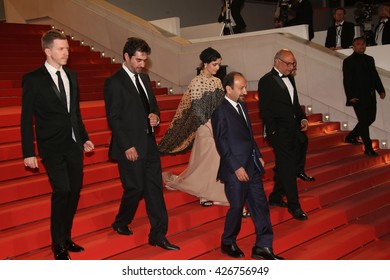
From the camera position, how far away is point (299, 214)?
601 centimetres

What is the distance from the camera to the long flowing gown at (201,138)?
5.73 m

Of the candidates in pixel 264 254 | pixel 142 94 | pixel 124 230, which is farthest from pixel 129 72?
pixel 264 254

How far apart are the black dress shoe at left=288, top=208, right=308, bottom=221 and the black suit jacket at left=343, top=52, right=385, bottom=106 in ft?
9.75

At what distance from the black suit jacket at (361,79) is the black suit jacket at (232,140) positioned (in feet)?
13.7

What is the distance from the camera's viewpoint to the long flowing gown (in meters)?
5.73

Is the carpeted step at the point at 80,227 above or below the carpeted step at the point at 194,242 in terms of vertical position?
above

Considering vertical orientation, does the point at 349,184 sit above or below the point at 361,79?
below

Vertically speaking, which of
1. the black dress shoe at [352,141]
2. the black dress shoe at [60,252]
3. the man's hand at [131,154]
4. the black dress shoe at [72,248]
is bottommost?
the black dress shoe at [352,141]

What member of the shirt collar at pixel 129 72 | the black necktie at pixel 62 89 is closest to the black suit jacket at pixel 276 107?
the shirt collar at pixel 129 72

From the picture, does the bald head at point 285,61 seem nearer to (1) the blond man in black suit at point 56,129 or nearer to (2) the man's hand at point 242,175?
(2) the man's hand at point 242,175

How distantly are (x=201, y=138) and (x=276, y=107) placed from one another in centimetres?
78

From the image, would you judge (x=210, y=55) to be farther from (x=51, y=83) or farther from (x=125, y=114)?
(x=51, y=83)

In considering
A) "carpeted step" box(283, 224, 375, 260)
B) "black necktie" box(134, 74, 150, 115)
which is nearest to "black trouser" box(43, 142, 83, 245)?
"black necktie" box(134, 74, 150, 115)
